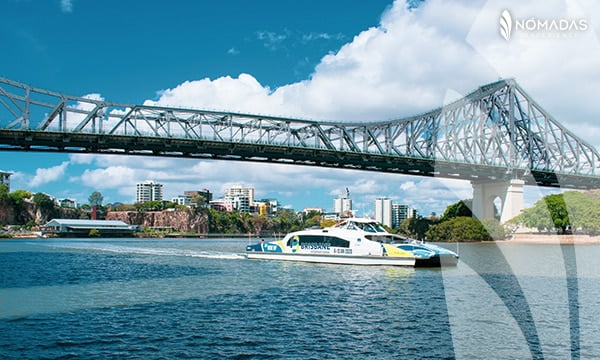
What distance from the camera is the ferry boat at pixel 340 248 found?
1650 inches

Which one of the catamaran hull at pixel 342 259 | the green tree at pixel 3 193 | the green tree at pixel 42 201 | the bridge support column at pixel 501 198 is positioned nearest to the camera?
the catamaran hull at pixel 342 259

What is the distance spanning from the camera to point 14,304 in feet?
77.2

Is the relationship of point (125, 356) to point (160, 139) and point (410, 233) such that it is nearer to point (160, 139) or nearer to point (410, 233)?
point (160, 139)

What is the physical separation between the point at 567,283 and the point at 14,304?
92.0 feet

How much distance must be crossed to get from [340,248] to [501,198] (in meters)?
69.8

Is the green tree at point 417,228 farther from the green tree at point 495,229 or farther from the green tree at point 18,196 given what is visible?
the green tree at point 18,196

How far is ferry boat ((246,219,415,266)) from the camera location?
1650 inches

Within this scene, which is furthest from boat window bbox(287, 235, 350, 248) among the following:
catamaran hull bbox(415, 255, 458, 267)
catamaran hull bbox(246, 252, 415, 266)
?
catamaran hull bbox(415, 255, 458, 267)

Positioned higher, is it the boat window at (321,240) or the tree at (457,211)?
the tree at (457,211)

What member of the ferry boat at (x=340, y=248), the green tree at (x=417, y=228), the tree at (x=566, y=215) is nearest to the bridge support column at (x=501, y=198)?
the tree at (x=566, y=215)

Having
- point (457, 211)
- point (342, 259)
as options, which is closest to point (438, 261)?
point (342, 259)

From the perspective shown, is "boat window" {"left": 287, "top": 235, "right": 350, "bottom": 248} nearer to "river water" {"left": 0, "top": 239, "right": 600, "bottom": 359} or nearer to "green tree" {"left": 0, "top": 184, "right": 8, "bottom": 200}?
"river water" {"left": 0, "top": 239, "right": 600, "bottom": 359}

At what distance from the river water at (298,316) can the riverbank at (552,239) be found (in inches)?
2332

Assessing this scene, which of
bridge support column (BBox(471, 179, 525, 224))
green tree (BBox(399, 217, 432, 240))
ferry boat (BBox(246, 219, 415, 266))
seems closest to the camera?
ferry boat (BBox(246, 219, 415, 266))
